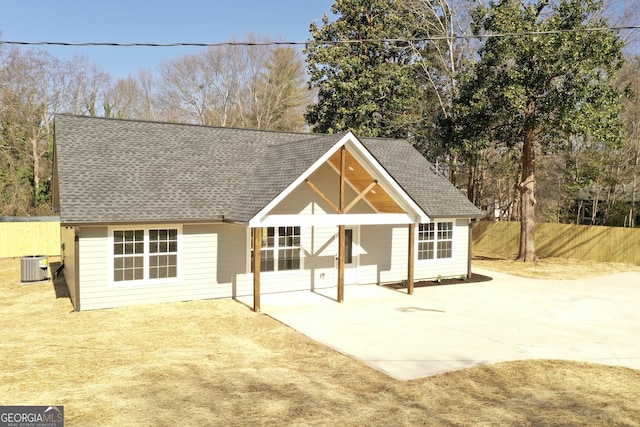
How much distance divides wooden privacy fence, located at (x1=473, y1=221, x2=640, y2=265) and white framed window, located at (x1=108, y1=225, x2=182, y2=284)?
20134mm

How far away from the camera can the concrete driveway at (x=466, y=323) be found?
1016 centimetres

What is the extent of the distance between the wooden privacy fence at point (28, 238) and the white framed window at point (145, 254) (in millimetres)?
14318

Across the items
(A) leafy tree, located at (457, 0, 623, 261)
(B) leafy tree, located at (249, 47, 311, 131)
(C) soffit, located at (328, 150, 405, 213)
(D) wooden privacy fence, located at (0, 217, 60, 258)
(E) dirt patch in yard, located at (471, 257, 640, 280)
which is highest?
(B) leafy tree, located at (249, 47, 311, 131)

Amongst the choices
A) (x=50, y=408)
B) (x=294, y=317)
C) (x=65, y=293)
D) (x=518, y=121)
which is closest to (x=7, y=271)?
(x=65, y=293)

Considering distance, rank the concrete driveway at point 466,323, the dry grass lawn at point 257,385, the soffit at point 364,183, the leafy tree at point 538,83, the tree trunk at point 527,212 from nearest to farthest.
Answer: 1. the dry grass lawn at point 257,385
2. the concrete driveway at point 466,323
3. the soffit at point 364,183
4. the leafy tree at point 538,83
5. the tree trunk at point 527,212

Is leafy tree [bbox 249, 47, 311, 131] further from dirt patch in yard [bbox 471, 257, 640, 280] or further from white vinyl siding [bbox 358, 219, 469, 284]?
white vinyl siding [bbox 358, 219, 469, 284]

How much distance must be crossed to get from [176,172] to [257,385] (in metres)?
9.71

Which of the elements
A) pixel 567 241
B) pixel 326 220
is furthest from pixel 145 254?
pixel 567 241

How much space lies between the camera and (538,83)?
2309cm

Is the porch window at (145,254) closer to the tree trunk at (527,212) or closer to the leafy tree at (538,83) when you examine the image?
the leafy tree at (538,83)

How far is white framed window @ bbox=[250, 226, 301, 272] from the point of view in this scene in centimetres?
1619

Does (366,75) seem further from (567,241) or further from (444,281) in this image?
(444,281)

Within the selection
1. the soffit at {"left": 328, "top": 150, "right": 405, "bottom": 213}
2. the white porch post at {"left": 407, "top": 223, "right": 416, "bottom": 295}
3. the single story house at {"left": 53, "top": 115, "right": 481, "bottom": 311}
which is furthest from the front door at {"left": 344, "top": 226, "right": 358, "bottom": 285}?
the white porch post at {"left": 407, "top": 223, "right": 416, "bottom": 295}

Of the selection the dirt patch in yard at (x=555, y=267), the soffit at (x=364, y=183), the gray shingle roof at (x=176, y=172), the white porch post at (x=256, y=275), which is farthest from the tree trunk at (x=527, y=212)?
the white porch post at (x=256, y=275)
